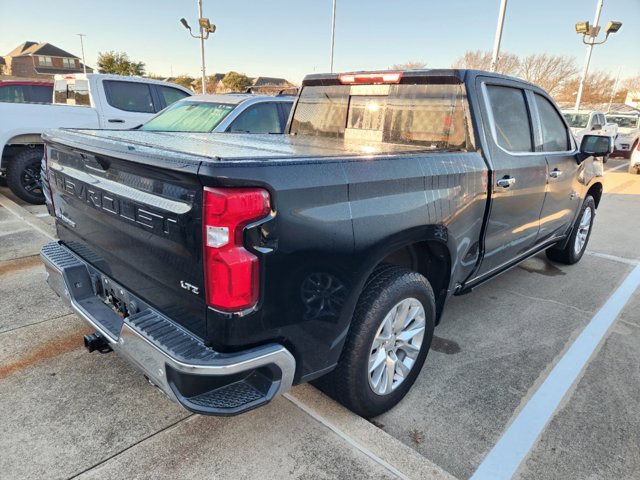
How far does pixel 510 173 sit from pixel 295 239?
204cm

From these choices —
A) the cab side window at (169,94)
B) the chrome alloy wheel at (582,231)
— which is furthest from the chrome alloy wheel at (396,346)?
the cab side window at (169,94)

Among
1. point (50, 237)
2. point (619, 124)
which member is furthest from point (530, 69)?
point (50, 237)

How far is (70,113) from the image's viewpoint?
23.4ft

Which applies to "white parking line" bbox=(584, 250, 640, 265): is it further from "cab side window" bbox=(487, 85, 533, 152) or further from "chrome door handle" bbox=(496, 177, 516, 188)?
"chrome door handle" bbox=(496, 177, 516, 188)

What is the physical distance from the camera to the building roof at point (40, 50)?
7425cm

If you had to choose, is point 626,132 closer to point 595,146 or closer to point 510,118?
point 595,146

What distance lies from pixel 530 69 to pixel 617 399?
126 ft

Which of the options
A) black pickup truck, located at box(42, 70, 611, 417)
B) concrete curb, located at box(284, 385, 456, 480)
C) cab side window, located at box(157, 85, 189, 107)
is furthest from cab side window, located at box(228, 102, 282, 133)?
concrete curb, located at box(284, 385, 456, 480)

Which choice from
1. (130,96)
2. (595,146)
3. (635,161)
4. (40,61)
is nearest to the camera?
(595,146)

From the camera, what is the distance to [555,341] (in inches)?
135

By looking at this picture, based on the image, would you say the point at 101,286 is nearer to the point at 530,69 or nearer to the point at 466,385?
the point at 466,385

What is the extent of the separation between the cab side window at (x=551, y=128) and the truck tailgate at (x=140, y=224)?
10.5 feet

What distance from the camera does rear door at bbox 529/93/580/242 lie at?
12.1 feet

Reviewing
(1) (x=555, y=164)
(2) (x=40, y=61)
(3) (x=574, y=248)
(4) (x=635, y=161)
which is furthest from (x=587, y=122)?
(2) (x=40, y=61)
